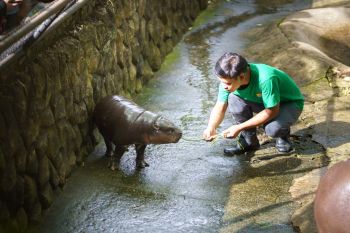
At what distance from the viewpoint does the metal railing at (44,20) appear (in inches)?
159

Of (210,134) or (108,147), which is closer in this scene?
(210,134)

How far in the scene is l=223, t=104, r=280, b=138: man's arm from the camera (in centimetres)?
511

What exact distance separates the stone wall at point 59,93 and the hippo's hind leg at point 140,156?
0.61 m

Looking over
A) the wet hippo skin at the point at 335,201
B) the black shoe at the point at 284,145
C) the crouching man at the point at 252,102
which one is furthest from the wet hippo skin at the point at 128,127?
the wet hippo skin at the point at 335,201

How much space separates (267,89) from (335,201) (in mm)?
2032

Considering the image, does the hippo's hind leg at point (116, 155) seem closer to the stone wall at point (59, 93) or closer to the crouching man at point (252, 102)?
the stone wall at point (59, 93)

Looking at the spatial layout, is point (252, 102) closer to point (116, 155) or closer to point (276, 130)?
point (276, 130)

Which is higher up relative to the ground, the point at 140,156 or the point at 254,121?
the point at 254,121

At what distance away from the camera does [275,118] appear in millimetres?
5402

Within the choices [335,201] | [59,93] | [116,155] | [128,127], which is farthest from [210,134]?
[335,201]

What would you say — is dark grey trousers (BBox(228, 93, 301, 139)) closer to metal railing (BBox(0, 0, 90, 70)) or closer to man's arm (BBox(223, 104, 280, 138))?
man's arm (BBox(223, 104, 280, 138))

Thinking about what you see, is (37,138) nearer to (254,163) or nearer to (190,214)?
(190,214)

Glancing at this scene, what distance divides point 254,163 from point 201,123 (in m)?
1.07

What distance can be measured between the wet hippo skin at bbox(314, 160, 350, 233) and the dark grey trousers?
2061mm
